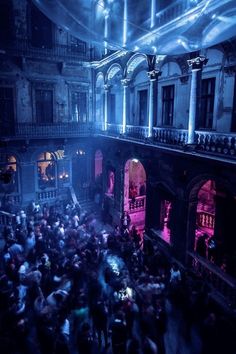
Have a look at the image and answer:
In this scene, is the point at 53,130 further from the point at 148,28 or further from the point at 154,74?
the point at 148,28

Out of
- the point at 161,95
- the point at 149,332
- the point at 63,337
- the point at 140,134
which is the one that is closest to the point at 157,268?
the point at 149,332

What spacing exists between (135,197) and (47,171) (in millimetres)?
7548

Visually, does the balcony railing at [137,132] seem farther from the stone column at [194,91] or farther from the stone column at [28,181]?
the stone column at [28,181]

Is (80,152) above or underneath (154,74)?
underneath

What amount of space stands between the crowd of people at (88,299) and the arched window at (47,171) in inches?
368

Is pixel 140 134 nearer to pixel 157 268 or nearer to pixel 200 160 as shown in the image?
pixel 200 160

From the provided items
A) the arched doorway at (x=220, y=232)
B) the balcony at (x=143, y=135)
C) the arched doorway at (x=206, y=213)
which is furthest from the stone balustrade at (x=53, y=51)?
the arched doorway at (x=220, y=232)

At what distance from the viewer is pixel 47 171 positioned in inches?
851

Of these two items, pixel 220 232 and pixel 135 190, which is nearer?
pixel 220 232

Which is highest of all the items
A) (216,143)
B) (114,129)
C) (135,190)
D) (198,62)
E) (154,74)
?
(154,74)

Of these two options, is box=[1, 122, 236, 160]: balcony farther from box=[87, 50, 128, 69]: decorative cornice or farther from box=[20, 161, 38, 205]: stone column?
box=[87, 50, 128, 69]: decorative cornice

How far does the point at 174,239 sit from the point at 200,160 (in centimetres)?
406

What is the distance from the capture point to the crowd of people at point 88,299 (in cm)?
691

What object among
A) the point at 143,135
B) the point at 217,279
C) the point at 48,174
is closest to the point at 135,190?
the point at 143,135
